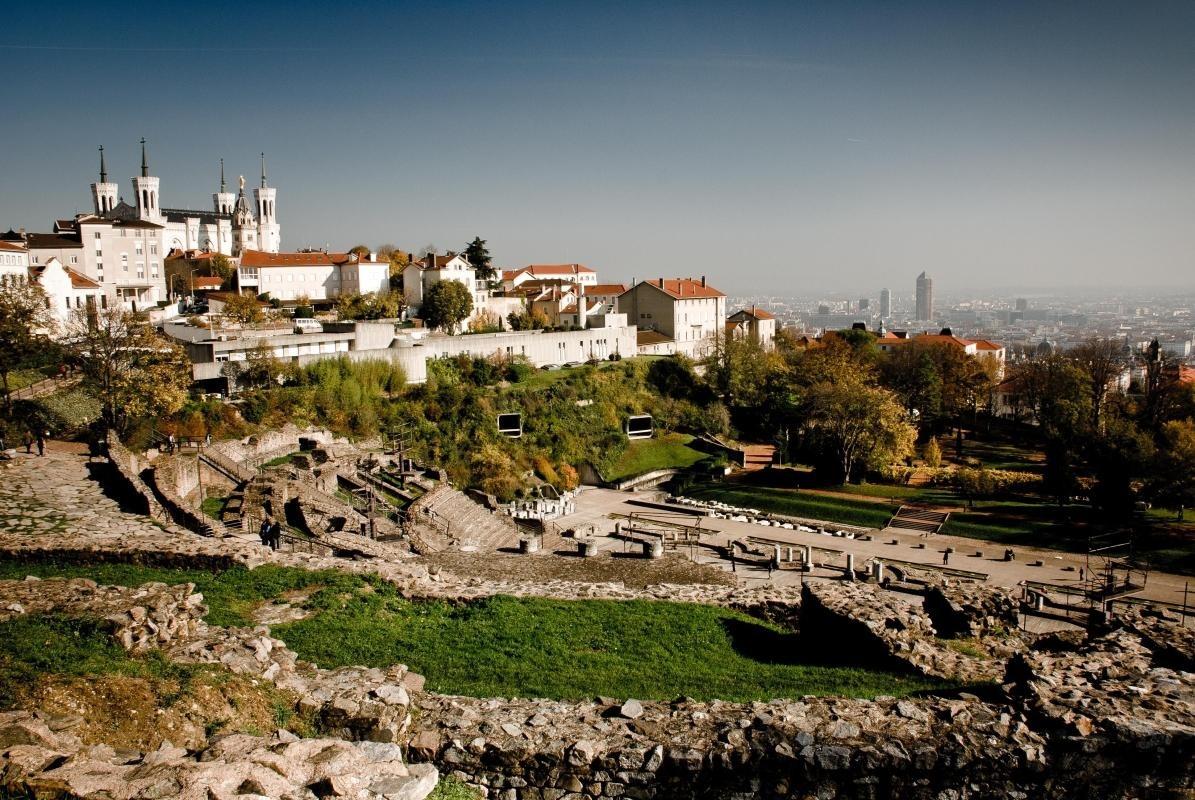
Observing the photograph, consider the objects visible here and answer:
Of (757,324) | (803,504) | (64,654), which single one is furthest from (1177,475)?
(757,324)

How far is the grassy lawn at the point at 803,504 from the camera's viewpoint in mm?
32891

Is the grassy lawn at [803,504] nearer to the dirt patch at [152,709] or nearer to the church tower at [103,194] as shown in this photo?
the dirt patch at [152,709]

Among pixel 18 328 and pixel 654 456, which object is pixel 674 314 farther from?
pixel 18 328

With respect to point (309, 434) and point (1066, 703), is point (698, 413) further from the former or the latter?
point (1066, 703)

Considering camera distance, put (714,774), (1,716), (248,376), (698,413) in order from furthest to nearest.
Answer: (698,413) → (248,376) → (714,774) → (1,716)

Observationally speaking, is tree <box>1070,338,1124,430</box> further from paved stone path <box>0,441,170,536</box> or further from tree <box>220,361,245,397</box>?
paved stone path <box>0,441,170,536</box>

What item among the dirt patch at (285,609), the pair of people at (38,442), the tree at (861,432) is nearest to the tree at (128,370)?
the pair of people at (38,442)

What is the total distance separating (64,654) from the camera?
9086 millimetres

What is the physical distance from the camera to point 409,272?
6153 cm

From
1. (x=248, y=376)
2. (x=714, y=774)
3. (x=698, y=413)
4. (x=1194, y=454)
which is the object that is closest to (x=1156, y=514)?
(x=1194, y=454)

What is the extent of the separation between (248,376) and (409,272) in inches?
1192

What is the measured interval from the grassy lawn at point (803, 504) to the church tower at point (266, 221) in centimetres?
8194

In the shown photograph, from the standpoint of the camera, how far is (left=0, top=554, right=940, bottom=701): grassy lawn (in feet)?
36.5

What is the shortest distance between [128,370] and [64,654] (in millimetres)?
20453
